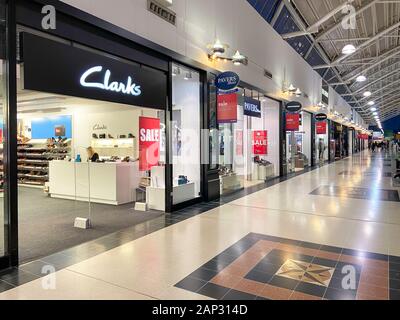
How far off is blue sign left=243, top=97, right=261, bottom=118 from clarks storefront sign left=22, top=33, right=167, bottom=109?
3.86m

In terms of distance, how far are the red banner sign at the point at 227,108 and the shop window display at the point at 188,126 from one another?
0.63 metres

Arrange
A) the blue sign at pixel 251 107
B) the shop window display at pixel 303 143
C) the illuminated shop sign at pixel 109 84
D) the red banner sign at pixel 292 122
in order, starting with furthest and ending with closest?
the shop window display at pixel 303 143
the red banner sign at pixel 292 122
the blue sign at pixel 251 107
the illuminated shop sign at pixel 109 84

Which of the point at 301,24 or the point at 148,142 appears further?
the point at 301,24

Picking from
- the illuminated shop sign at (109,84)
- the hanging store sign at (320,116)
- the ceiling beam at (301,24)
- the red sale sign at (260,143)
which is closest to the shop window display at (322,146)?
the hanging store sign at (320,116)

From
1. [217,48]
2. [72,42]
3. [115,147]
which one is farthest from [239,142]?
[72,42]

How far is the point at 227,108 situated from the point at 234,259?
14.3ft

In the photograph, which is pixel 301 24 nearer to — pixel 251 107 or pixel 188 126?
pixel 251 107

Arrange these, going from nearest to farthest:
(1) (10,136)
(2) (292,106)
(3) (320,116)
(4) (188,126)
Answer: (1) (10,136) → (4) (188,126) → (2) (292,106) → (3) (320,116)

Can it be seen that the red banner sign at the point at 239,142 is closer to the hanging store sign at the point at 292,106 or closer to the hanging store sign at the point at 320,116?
the hanging store sign at the point at 292,106

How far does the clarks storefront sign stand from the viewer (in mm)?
3539

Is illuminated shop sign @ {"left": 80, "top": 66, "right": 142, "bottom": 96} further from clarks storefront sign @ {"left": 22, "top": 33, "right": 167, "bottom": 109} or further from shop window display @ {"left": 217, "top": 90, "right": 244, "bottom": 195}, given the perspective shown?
shop window display @ {"left": 217, "top": 90, "right": 244, "bottom": 195}

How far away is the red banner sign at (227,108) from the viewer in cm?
720

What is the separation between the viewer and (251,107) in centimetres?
940
